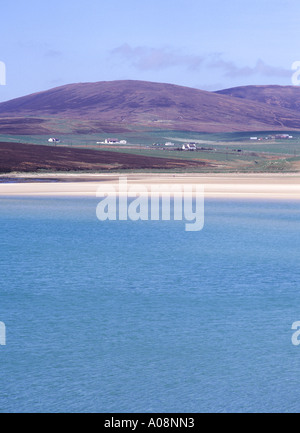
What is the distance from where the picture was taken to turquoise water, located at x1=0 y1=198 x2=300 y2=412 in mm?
9750

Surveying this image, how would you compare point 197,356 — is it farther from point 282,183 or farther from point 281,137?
point 281,137

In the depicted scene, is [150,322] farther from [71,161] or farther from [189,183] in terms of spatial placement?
[71,161]

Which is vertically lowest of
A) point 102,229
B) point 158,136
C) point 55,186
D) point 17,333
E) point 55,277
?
point 17,333

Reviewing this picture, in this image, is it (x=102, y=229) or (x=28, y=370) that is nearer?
(x=28, y=370)

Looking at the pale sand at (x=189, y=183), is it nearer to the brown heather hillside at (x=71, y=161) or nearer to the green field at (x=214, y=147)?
the brown heather hillside at (x=71, y=161)

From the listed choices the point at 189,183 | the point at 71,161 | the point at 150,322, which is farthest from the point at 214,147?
the point at 150,322

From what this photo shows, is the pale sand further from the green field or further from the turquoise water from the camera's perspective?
the turquoise water

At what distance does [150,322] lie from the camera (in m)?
13.1

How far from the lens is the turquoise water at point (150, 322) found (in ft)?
32.0

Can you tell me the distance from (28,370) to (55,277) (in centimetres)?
675

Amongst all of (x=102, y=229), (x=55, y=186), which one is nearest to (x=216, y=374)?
(x=102, y=229)

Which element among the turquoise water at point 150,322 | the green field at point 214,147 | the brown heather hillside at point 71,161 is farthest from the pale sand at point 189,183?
the turquoise water at point 150,322

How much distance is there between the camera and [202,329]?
12.6 metres

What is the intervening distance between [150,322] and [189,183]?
35880 millimetres
